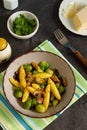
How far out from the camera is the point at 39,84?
886 mm

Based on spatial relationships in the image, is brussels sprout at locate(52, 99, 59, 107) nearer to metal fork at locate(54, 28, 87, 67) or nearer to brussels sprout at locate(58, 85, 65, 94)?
brussels sprout at locate(58, 85, 65, 94)

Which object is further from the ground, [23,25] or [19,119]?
[23,25]

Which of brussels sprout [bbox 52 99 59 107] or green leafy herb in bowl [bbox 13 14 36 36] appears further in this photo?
green leafy herb in bowl [bbox 13 14 36 36]

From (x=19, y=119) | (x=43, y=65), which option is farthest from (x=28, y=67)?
(x=19, y=119)

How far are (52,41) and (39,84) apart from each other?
19 centimetres

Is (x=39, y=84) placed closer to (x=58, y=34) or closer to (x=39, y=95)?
(x=39, y=95)

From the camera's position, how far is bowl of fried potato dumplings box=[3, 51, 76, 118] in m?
0.85

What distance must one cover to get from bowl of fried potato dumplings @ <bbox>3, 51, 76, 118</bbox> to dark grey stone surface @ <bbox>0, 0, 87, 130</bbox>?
0.18ft

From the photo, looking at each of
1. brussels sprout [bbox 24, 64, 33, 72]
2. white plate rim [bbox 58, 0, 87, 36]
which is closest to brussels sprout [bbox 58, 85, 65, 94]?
brussels sprout [bbox 24, 64, 33, 72]

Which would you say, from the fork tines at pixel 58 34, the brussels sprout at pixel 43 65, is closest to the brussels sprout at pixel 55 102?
the brussels sprout at pixel 43 65

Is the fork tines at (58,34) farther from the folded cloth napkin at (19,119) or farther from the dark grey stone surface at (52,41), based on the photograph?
the folded cloth napkin at (19,119)

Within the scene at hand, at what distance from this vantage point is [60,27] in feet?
3.44

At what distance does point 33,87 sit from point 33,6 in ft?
1.14

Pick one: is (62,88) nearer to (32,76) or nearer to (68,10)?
(32,76)
